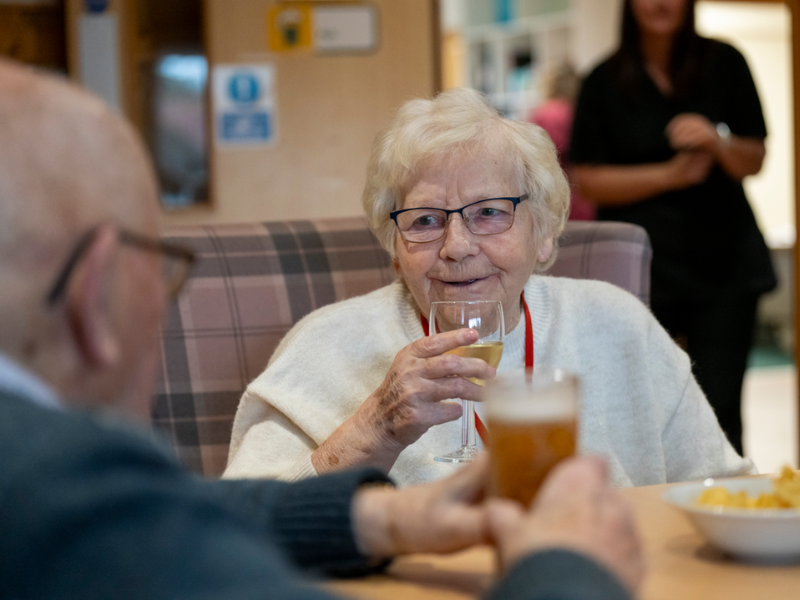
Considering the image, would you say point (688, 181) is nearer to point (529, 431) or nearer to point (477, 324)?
point (477, 324)

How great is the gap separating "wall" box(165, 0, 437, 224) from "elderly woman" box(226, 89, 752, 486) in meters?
2.00

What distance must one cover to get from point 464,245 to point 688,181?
3.80 ft

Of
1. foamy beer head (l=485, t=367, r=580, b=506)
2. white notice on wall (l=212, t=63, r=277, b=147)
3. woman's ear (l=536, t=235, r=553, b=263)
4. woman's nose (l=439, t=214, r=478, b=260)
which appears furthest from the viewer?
white notice on wall (l=212, t=63, r=277, b=147)

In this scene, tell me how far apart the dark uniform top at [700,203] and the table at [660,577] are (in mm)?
1644

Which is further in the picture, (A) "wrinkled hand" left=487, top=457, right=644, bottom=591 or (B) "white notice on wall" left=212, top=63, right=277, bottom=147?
(B) "white notice on wall" left=212, top=63, right=277, bottom=147

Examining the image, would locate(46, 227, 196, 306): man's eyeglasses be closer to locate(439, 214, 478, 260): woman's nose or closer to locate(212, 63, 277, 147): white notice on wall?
locate(439, 214, 478, 260): woman's nose

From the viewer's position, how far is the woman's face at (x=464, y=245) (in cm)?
157

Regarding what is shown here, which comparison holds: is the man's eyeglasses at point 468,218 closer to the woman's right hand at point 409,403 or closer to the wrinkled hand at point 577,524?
the woman's right hand at point 409,403

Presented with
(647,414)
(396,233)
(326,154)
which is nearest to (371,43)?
(326,154)

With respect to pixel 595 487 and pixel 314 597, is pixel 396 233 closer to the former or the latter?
pixel 595 487

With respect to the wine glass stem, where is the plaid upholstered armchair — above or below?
above

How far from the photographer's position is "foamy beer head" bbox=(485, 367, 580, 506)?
80 centimetres

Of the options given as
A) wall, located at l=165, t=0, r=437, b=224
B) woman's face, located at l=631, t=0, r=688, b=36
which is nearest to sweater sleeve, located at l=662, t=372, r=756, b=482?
woman's face, located at l=631, t=0, r=688, b=36

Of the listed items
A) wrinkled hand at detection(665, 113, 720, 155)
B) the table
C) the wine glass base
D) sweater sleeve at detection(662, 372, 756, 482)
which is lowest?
sweater sleeve at detection(662, 372, 756, 482)
